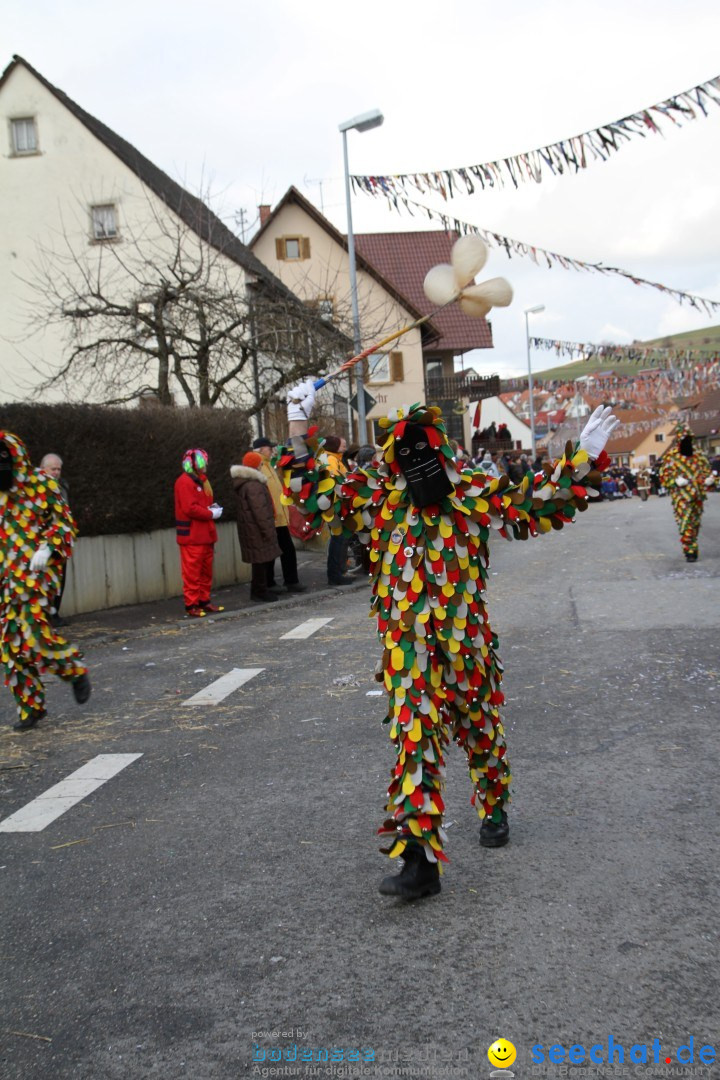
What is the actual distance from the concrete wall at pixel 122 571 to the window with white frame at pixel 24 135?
766 inches

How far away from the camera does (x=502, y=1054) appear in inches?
107

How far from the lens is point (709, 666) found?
7.43 metres

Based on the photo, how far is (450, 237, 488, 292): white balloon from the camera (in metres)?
4.48

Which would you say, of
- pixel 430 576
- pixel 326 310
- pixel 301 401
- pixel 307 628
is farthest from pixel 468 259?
pixel 326 310

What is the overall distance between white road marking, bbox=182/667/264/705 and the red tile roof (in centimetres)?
4110

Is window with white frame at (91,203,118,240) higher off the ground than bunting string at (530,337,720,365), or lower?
higher

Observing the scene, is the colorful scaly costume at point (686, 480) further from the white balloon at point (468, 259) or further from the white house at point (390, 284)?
the white house at point (390, 284)

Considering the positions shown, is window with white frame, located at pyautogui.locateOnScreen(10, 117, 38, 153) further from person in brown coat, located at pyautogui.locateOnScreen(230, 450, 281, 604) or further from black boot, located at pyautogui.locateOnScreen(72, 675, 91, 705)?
black boot, located at pyautogui.locateOnScreen(72, 675, 91, 705)

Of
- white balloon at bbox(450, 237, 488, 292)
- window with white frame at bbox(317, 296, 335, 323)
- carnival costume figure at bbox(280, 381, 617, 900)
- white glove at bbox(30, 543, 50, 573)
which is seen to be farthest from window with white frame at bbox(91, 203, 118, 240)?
carnival costume figure at bbox(280, 381, 617, 900)

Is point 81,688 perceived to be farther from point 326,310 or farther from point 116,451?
point 326,310

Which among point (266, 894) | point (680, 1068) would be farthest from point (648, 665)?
point (680, 1068)

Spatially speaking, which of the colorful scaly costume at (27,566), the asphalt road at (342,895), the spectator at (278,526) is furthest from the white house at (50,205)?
the asphalt road at (342,895)

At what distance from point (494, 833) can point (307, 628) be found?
653 cm

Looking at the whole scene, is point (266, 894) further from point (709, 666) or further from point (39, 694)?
point (709, 666)
